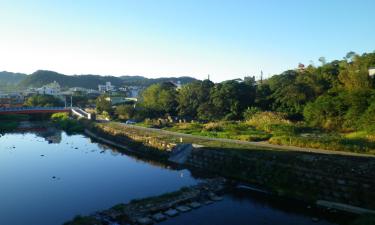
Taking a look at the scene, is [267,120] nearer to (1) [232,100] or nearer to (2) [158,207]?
(1) [232,100]

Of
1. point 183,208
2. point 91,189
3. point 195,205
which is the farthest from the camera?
point 91,189

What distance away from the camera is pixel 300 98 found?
135 feet

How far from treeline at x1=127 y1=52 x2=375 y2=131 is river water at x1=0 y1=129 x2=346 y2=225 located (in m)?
15.1

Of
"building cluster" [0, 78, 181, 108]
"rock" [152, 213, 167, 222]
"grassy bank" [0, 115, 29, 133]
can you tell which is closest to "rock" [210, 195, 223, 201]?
"rock" [152, 213, 167, 222]

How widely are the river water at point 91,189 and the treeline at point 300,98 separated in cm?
1506

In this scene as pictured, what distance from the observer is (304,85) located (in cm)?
4250

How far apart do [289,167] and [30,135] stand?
147 ft

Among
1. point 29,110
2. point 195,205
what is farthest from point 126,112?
point 195,205

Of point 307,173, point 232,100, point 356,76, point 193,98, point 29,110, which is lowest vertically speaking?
point 307,173

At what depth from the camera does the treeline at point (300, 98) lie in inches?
1297

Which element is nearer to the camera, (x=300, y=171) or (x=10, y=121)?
(x=300, y=171)

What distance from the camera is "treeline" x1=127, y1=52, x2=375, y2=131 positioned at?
32938mm

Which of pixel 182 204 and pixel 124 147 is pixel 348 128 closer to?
pixel 182 204

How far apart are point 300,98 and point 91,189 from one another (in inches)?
1090
